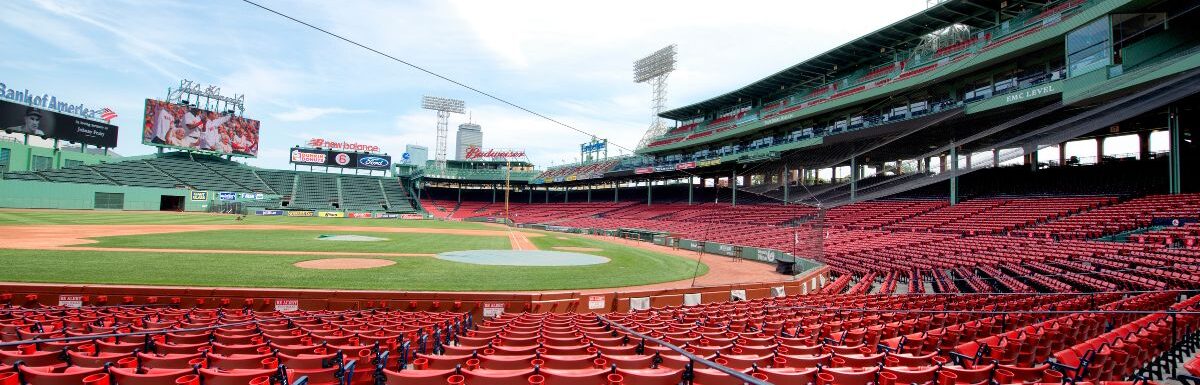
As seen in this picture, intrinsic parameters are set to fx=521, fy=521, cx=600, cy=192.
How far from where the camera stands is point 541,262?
24766 millimetres

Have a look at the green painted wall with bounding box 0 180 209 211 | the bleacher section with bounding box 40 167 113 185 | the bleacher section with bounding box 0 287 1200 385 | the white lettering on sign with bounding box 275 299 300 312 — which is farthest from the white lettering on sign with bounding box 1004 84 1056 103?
the bleacher section with bounding box 40 167 113 185

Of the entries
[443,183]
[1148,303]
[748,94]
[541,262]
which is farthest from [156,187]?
[1148,303]

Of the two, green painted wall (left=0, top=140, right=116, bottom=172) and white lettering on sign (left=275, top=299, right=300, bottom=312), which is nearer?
white lettering on sign (left=275, top=299, right=300, bottom=312)

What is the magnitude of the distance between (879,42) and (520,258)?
35.7m

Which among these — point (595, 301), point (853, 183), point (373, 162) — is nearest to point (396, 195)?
point (373, 162)

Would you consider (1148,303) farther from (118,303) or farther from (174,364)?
(118,303)

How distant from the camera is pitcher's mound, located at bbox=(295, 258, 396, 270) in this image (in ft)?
66.0

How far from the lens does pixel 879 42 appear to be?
43.2 meters

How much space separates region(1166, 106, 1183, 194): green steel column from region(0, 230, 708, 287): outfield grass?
2251 cm

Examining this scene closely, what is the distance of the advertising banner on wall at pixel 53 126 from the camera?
191 feet

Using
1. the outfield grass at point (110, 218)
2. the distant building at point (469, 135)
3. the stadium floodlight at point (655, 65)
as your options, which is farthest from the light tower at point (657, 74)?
the distant building at point (469, 135)

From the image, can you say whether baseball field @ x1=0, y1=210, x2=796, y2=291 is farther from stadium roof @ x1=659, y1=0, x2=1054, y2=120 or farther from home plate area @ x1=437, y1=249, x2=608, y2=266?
stadium roof @ x1=659, y1=0, x2=1054, y2=120

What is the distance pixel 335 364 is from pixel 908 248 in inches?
1023

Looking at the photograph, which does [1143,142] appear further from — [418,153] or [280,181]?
[418,153]
